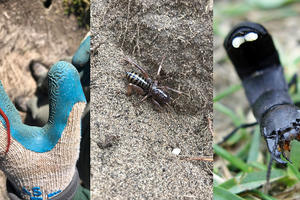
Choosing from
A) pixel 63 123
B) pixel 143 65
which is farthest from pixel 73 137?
pixel 143 65

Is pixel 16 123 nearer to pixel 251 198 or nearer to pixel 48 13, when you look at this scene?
pixel 48 13

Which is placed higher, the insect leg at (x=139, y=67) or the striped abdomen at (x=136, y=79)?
the insect leg at (x=139, y=67)

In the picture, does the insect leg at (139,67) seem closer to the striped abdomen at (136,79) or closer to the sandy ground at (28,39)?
the striped abdomen at (136,79)

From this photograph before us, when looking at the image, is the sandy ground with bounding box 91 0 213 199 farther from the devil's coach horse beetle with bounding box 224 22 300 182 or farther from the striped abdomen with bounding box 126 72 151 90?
the devil's coach horse beetle with bounding box 224 22 300 182

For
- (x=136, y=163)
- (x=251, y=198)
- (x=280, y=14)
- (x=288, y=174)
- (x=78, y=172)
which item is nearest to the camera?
(x=136, y=163)

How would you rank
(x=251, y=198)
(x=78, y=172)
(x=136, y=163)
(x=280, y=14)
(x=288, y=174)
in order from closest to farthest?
(x=136, y=163)
(x=78, y=172)
(x=251, y=198)
(x=288, y=174)
(x=280, y=14)

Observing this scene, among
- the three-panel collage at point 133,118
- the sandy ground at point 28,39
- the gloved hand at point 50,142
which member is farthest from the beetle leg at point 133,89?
the sandy ground at point 28,39

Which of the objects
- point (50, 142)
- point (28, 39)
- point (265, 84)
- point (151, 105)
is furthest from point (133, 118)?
point (265, 84)
